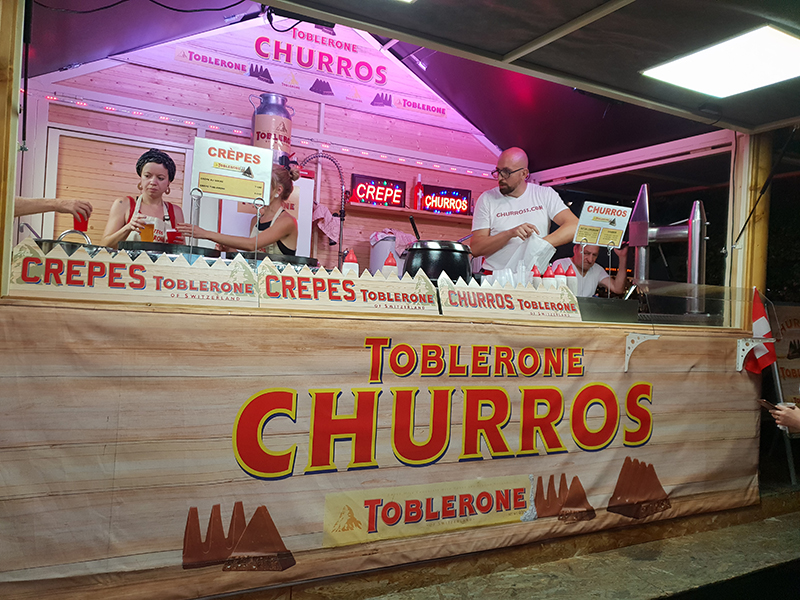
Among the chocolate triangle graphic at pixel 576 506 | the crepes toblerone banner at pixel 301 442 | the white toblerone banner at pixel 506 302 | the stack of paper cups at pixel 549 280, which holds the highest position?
the stack of paper cups at pixel 549 280

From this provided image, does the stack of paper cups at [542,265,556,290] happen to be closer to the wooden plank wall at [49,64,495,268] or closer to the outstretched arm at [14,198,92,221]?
the outstretched arm at [14,198,92,221]

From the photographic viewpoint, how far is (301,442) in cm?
192

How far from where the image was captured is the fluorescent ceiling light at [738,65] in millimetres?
2551

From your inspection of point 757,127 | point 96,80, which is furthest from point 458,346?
point 96,80

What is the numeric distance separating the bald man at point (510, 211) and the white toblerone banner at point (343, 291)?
4.34 feet

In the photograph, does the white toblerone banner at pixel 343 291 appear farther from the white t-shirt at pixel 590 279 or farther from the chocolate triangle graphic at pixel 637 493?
the white t-shirt at pixel 590 279

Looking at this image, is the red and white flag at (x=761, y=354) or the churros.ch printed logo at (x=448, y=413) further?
the red and white flag at (x=761, y=354)

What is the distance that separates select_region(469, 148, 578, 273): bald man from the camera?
140 inches

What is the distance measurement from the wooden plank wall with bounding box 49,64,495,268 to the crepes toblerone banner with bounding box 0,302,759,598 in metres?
3.49

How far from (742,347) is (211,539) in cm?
281

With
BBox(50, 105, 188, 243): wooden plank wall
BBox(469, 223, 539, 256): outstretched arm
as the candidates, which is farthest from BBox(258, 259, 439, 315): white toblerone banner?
BBox(50, 105, 188, 243): wooden plank wall

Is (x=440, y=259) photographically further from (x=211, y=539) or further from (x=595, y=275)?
(x=595, y=275)

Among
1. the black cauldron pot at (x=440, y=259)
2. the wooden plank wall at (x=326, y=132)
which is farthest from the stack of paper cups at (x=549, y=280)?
the wooden plank wall at (x=326, y=132)

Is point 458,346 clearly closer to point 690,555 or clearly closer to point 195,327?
point 195,327
